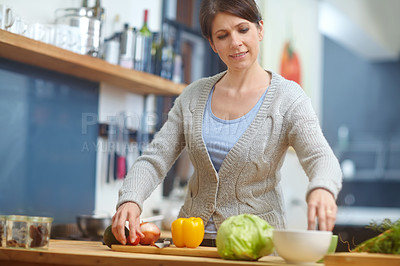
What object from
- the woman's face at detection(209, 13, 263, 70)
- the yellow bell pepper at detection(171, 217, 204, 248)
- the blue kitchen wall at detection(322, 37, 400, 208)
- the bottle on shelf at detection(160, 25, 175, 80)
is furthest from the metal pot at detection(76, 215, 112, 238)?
the blue kitchen wall at detection(322, 37, 400, 208)

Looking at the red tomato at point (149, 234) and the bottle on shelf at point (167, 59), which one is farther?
the bottle on shelf at point (167, 59)

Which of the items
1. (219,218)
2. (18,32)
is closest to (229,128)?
(219,218)

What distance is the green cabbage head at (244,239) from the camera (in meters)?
1.38

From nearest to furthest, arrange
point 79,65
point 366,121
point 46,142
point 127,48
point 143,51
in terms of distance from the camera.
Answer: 1. point 79,65
2. point 46,142
3. point 127,48
4. point 143,51
5. point 366,121

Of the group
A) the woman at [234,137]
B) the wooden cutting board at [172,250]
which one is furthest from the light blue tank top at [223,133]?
the wooden cutting board at [172,250]

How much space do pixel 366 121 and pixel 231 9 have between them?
6.17 metres

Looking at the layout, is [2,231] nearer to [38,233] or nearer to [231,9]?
[38,233]

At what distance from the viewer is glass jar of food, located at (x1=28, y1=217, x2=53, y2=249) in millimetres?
1567

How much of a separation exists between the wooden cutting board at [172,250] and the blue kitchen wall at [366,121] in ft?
19.7

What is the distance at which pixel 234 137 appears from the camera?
183 centimetres

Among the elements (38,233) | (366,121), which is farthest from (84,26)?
(366,121)

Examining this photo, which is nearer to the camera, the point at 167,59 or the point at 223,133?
the point at 223,133

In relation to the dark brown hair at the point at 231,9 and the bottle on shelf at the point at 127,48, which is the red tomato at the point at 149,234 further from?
the bottle on shelf at the point at 127,48

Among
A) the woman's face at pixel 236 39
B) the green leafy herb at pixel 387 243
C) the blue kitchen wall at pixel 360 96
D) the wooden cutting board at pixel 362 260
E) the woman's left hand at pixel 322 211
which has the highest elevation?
the blue kitchen wall at pixel 360 96
